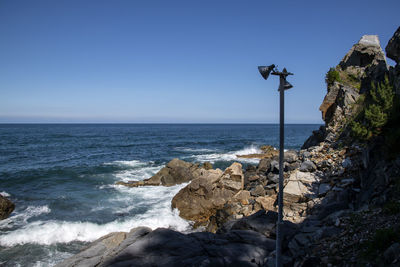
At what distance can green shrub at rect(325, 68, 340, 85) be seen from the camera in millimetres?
23188

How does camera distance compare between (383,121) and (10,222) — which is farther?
(10,222)

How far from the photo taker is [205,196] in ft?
55.2

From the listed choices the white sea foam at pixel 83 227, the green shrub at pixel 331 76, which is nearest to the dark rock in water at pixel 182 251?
the white sea foam at pixel 83 227

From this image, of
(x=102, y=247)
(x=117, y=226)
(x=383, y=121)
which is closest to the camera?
(x=102, y=247)

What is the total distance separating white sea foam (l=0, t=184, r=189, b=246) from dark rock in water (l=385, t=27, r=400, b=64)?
15765 millimetres

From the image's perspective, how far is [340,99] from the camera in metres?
21.8

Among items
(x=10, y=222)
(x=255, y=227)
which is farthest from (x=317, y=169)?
(x=10, y=222)

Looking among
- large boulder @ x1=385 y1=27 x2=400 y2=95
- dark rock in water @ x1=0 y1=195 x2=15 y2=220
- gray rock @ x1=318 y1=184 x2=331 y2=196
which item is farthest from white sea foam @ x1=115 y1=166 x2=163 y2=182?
large boulder @ x1=385 y1=27 x2=400 y2=95

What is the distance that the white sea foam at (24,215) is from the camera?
15.0 meters

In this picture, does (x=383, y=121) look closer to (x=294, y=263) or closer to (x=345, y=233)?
(x=345, y=233)

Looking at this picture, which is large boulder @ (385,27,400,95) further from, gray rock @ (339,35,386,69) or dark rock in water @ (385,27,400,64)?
gray rock @ (339,35,386,69)

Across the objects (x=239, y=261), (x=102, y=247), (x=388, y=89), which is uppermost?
(x=388, y=89)

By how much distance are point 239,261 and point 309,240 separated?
7.71 feet

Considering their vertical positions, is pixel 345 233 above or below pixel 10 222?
above
